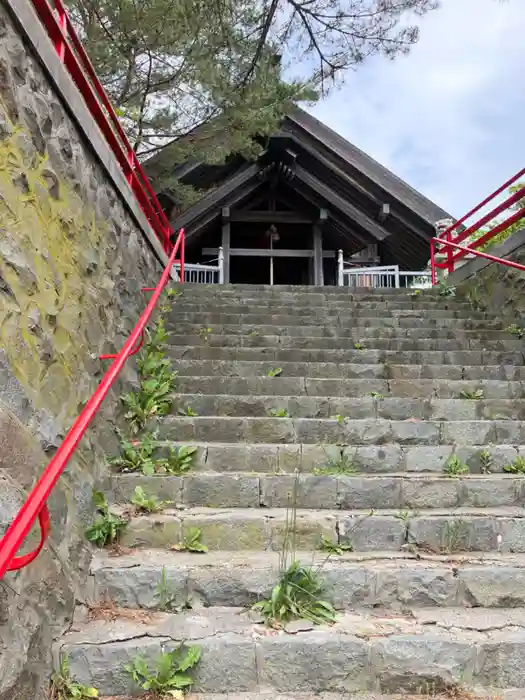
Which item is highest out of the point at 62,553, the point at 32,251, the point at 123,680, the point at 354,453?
the point at 32,251

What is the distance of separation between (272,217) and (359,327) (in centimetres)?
699

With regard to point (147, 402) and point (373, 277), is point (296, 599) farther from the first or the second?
point (373, 277)

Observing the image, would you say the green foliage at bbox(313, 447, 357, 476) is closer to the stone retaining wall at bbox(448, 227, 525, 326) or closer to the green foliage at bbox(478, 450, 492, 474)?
the green foliage at bbox(478, 450, 492, 474)

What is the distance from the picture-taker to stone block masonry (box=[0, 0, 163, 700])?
1.93 meters

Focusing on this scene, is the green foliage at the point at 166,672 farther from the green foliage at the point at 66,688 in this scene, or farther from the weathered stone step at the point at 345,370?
the weathered stone step at the point at 345,370

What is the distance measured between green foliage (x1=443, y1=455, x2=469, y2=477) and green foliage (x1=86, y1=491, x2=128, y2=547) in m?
1.80

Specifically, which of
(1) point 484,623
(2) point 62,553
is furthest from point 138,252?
(1) point 484,623

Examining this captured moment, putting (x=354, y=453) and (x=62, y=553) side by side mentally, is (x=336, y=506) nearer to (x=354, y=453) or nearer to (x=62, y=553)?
(x=354, y=453)

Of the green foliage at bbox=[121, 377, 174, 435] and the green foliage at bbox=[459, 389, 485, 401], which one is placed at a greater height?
the green foliage at bbox=[459, 389, 485, 401]

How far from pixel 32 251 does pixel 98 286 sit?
98 centimetres

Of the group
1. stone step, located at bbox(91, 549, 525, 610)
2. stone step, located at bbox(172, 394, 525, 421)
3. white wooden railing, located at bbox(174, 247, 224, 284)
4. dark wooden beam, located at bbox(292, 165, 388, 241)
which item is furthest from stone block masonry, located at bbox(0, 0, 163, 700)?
dark wooden beam, located at bbox(292, 165, 388, 241)

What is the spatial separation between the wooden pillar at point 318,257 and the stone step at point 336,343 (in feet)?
21.2

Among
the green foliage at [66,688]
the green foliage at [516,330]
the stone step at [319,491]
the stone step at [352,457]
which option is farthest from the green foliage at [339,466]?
the green foliage at [516,330]

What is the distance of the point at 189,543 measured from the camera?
268 cm
